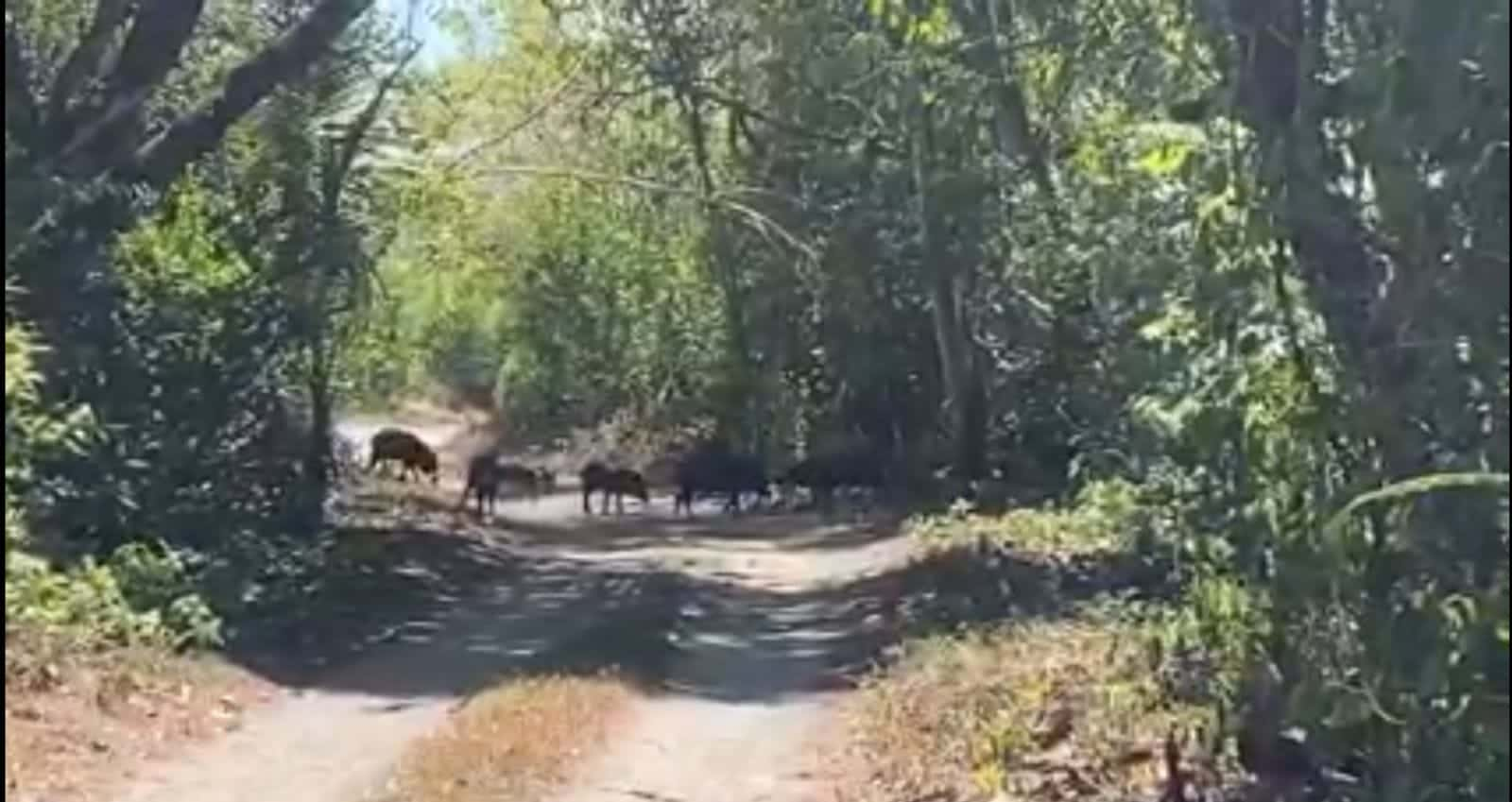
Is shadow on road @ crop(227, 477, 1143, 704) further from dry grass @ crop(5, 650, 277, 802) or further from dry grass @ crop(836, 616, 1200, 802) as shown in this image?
dry grass @ crop(836, 616, 1200, 802)

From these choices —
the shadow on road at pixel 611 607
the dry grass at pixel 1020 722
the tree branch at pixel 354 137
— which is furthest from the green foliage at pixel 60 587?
the tree branch at pixel 354 137

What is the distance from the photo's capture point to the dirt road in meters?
15.5

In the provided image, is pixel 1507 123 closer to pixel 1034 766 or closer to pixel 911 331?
pixel 1034 766

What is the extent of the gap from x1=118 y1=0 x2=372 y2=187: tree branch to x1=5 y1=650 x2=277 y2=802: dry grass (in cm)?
310

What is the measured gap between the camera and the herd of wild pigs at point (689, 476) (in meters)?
40.4

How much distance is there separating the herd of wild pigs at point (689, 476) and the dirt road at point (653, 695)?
3.40 metres

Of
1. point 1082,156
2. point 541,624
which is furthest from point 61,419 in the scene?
point 541,624

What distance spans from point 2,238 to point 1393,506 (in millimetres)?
4559

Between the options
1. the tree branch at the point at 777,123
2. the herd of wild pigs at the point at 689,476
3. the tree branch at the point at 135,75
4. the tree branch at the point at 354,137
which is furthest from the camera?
the herd of wild pigs at the point at 689,476

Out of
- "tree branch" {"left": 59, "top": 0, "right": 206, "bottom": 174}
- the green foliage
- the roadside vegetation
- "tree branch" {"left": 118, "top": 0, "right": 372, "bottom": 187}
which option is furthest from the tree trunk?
"tree branch" {"left": 59, "top": 0, "right": 206, "bottom": 174}

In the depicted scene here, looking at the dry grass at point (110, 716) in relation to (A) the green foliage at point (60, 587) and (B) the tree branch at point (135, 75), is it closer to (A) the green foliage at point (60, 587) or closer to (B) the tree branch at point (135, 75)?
(A) the green foliage at point (60, 587)

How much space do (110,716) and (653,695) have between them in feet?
12.2

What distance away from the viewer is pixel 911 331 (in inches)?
1533

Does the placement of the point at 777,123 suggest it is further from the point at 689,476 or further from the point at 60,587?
the point at 60,587
